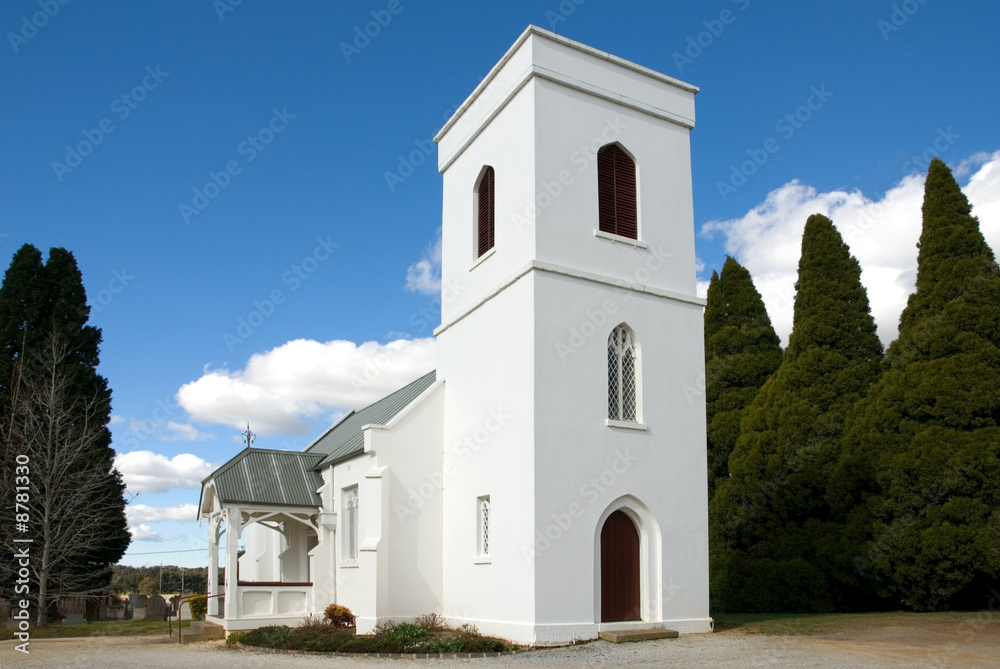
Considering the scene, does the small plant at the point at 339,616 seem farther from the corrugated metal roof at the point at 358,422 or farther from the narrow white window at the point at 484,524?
the narrow white window at the point at 484,524

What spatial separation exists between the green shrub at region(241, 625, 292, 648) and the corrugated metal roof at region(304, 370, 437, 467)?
458 cm

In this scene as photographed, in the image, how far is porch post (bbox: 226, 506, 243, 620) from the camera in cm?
2056

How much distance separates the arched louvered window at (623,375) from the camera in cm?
1698

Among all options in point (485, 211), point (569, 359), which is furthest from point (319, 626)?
point (485, 211)

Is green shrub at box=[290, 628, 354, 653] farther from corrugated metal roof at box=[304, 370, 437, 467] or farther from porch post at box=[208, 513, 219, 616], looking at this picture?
porch post at box=[208, 513, 219, 616]

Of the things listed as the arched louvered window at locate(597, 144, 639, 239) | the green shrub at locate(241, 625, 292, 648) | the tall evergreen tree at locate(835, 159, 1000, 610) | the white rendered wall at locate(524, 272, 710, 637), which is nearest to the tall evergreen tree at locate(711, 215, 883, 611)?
the tall evergreen tree at locate(835, 159, 1000, 610)

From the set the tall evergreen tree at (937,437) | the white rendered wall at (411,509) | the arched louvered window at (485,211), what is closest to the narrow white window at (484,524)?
the white rendered wall at (411,509)

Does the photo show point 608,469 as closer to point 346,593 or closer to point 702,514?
point 702,514

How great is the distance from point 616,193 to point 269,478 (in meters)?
12.5

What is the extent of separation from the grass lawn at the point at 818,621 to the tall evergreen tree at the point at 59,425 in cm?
1839

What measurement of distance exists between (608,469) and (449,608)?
4774 millimetres

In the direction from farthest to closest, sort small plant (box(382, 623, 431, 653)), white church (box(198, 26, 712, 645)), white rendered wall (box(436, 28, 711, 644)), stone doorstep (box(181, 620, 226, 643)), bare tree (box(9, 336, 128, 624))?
1. bare tree (box(9, 336, 128, 624))
2. stone doorstep (box(181, 620, 226, 643))
3. white church (box(198, 26, 712, 645))
4. white rendered wall (box(436, 28, 711, 644))
5. small plant (box(382, 623, 431, 653))

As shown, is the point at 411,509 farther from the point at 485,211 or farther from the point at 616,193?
the point at 616,193

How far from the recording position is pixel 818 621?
17.9 meters
